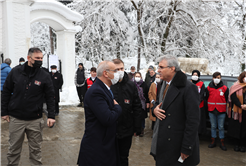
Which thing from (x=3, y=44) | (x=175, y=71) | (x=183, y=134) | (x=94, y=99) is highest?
(x=3, y=44)

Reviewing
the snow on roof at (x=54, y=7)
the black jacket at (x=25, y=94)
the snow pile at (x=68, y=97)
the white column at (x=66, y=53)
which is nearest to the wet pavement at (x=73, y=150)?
the black jacket at (x=25, y=94)

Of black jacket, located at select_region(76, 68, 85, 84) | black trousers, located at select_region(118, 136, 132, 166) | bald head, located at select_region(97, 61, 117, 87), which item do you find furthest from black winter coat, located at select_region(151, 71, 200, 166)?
black jacket, located at select_region(76, 68, 85, 84)

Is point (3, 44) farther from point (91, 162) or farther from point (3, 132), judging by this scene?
point (91, 162)

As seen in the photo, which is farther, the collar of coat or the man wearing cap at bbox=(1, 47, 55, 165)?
the man wearing cap at bbox=(1, 47, 55, 165)

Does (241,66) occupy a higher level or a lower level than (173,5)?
lower

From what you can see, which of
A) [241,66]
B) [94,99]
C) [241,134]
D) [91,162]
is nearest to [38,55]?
[94,99]

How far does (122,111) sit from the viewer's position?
388cm

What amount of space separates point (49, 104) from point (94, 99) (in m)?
1.67

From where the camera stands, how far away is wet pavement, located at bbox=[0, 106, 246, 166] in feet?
16.0

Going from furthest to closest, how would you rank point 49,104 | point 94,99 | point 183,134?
point 49,104, point 183,134, point 94,99

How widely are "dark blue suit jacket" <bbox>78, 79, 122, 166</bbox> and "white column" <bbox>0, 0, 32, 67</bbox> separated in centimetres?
739

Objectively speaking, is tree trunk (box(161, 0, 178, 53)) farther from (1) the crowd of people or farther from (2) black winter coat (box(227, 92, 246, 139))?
(2) black winter coat (box(227, 92, 246, 139))

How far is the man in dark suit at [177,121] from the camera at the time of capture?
9.11 feet

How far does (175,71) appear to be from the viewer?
3.04 meters
